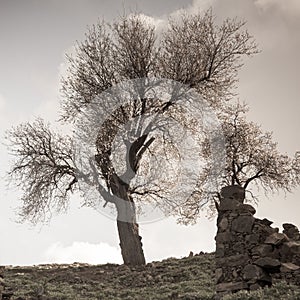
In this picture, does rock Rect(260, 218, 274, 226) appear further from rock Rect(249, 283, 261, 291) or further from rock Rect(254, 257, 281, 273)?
rock Rect(249, 283, 261, 291)

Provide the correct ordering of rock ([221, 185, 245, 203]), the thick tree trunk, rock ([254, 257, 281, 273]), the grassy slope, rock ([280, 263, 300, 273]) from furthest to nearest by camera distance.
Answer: the thick tree trunk → the grassy slope → rock ([221, 185, 245, 203]) → rock ([254, 257, 281, 273]) → rock ([280, 263, 300, 273])

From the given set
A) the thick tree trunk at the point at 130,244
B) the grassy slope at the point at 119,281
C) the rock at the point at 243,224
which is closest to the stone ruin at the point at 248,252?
the rock at the point at 243,224

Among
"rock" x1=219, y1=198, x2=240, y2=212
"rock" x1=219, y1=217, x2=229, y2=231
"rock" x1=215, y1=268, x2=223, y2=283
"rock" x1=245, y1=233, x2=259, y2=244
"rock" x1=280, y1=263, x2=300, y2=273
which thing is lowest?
"rock" x1=280, y1=263, x2=300, y2=273

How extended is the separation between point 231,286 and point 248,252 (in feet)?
3.67

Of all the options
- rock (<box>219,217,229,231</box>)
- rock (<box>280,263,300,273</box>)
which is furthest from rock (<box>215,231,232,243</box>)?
rock (<box>280,263,300,273</box>)

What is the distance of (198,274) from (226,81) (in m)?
13.8

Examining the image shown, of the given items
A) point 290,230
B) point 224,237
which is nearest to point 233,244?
point 224,237

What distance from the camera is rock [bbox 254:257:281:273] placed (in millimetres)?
17531

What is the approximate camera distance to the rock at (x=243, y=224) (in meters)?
18.2

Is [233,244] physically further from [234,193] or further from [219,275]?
[234,193]

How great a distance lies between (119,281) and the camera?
89.4 feet

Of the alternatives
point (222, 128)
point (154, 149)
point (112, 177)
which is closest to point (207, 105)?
point (222, 128)

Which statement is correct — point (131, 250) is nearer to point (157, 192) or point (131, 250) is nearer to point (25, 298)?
point (157, 192)

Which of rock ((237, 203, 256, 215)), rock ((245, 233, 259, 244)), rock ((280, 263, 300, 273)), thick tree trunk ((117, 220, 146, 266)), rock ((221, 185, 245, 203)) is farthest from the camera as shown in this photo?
thick tree trunk ((117, 220, 146, 266))
